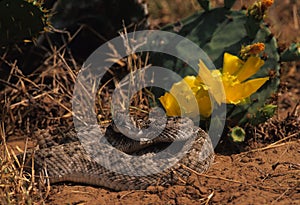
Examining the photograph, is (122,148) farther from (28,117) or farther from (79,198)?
(28,117)

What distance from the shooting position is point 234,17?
19.1ft

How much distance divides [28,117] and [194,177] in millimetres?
2257

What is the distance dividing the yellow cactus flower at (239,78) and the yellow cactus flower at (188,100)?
206mm

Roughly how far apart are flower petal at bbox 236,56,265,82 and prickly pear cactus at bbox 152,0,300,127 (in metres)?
0.29

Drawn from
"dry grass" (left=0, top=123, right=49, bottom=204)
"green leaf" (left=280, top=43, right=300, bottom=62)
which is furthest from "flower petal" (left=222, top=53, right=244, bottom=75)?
"dry grass" (left=0, top=123, right=49, bottom=204)

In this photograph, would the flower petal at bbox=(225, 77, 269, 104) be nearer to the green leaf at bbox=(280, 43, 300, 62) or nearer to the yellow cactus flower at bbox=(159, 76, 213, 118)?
the yellow cactus flower at bbox=(159, 76, 213, 118)

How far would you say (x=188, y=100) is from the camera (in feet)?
16.4

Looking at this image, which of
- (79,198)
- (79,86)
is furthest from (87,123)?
(79,198)

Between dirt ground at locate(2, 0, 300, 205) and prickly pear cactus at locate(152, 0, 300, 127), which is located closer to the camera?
dirt ground at locate(2, 0, 300, 205)

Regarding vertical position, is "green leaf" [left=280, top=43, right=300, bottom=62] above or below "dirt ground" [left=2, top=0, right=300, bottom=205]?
above

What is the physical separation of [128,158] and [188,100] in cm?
75

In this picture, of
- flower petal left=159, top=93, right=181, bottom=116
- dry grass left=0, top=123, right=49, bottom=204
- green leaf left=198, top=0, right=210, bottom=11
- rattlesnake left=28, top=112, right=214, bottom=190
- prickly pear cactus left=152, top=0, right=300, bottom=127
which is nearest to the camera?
dry grass left=0, top=123, right=49, bottom=204

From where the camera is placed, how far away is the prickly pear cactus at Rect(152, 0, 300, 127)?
210 inches

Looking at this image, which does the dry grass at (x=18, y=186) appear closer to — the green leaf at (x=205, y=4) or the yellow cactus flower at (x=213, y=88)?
the yellow cactus flower at (x=213, y=88)
